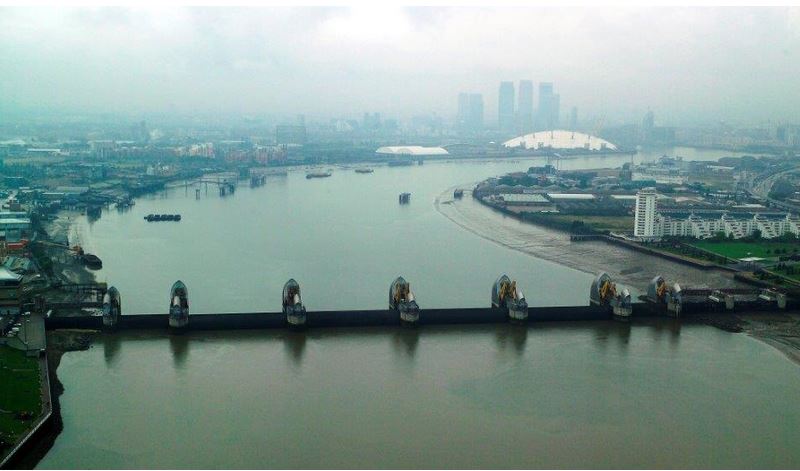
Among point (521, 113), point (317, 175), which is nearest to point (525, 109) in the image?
point (521, 113)

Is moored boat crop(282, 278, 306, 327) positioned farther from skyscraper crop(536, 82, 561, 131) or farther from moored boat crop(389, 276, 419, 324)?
skyscraper crop(536, 82, 561, 131)

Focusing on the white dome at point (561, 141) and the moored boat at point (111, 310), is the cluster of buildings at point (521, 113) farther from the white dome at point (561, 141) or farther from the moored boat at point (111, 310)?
the moored boat at point (111, 310)

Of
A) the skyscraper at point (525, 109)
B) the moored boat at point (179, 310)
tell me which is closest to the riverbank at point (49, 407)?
the moored boat at point (179, 310)

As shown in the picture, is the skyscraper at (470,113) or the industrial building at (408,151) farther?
the skyscraper at (470,113)

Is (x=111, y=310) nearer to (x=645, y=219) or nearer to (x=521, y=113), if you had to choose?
(x=645, y=219)

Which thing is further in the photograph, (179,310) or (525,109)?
(525,109)
